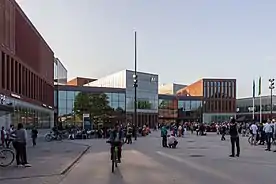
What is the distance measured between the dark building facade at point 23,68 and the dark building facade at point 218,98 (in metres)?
63.4

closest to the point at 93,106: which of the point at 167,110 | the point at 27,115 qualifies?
the point at 27,115

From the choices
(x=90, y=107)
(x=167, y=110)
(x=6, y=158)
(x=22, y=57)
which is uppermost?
(x=22, y=57)

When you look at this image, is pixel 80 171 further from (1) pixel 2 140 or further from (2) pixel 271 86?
(2) pixel 271 86

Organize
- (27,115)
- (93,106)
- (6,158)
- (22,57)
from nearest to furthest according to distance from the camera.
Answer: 1. (6,158)
2. (22,57)
3. (27,115)
4. (93,106)

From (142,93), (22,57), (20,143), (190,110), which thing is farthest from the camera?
(190,110)

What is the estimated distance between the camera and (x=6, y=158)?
789 inches

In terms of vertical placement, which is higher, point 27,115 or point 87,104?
point 87,104

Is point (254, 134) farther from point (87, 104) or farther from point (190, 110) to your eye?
point (190, 110)

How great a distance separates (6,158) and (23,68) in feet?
117

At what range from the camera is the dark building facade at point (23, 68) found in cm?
4484

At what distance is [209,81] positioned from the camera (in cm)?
13412

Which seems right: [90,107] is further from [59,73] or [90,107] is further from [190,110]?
[190,110]

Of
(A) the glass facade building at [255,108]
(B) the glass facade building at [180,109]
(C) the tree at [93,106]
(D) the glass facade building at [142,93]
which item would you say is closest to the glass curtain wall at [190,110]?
(B) the glass facade building at [180,109]

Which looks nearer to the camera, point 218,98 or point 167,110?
point 167,110
